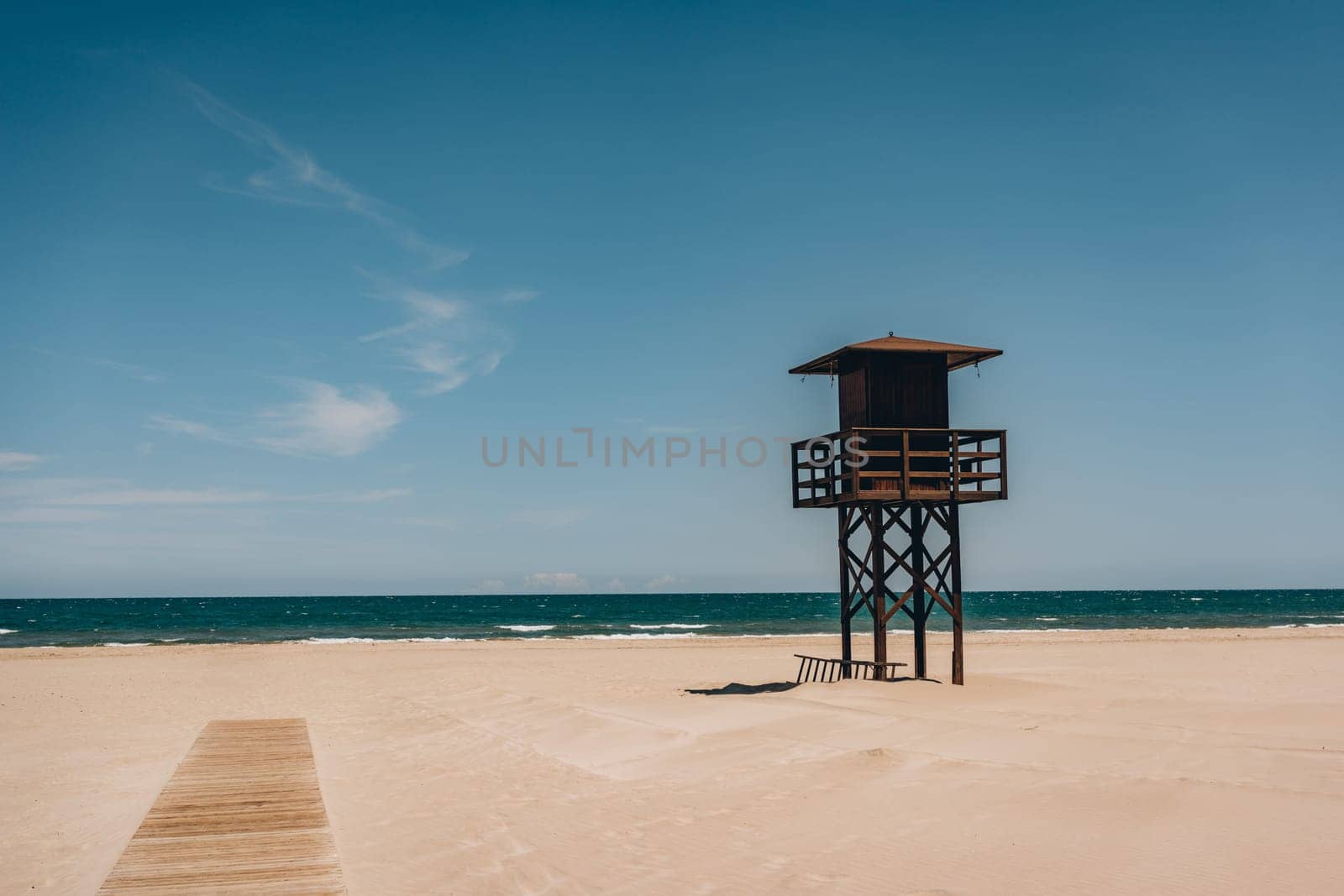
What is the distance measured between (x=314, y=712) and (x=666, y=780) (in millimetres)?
9947

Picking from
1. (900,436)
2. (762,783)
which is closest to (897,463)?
(900,436)

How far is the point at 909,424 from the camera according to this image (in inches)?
750

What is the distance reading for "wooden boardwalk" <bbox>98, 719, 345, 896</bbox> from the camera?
25.9 feet

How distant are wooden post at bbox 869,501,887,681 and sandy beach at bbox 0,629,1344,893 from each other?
856 mm

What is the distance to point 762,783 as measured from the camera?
11727mm

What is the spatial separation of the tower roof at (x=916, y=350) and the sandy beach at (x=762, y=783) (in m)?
6.11

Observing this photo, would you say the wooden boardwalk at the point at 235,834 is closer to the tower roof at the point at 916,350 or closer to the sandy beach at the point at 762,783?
the sandy beach at the point at 762,783

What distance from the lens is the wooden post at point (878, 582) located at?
1866 cm

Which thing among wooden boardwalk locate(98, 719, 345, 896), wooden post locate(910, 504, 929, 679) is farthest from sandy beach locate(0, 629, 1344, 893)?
wooden post locate(910, 504, 929, 679)

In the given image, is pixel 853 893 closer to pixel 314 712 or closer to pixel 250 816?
pixel 250 816

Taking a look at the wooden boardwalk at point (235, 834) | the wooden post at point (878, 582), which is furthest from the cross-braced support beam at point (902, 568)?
the wooden boardwalk at point (235, 834)

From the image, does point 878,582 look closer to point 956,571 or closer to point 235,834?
point 956,571

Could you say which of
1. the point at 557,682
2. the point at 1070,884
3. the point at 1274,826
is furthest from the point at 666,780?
the point at 557,682

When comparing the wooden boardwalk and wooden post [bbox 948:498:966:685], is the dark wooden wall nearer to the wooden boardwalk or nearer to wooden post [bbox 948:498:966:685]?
wooden post [bbox 948:498:966:685]
